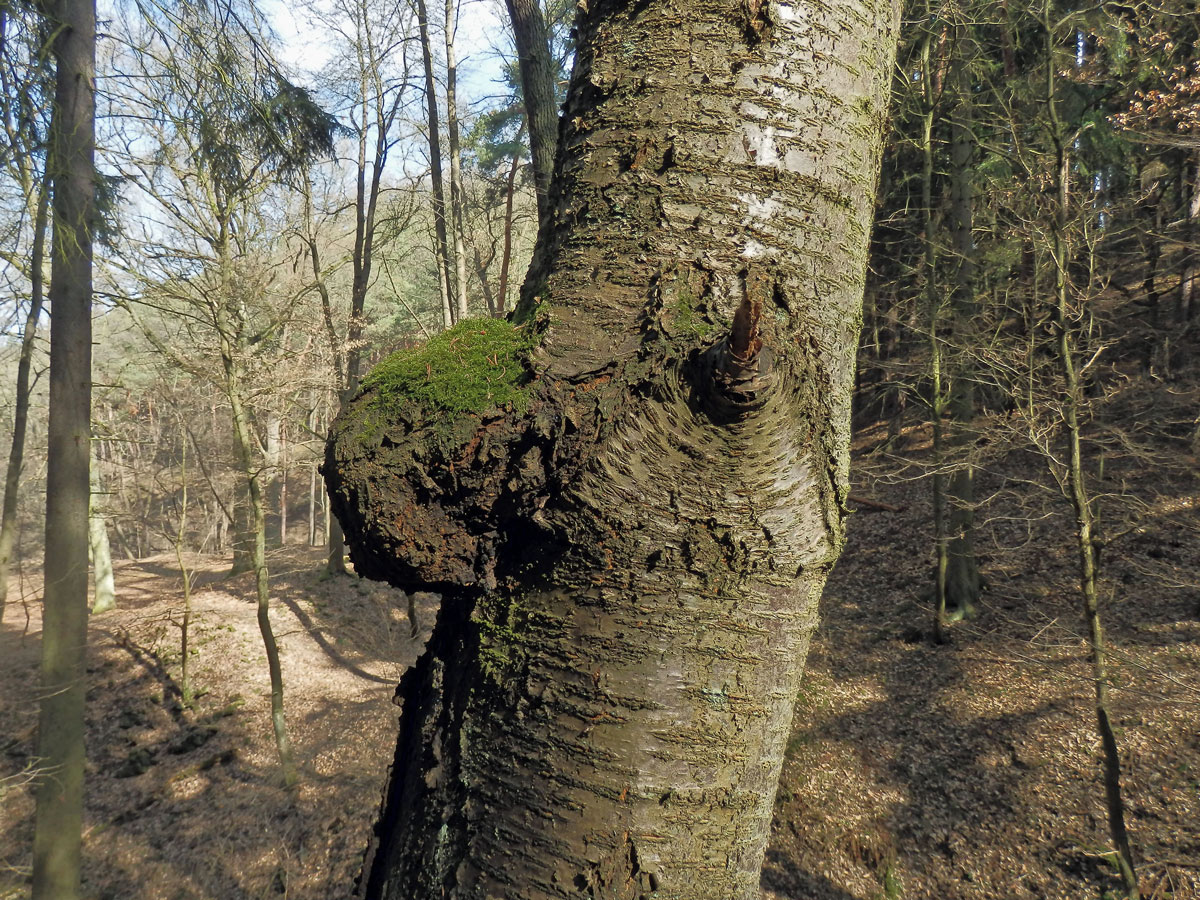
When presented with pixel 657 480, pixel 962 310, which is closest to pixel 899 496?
pixel 962 310

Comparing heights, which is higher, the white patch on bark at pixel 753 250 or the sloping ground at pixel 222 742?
the white patch on bark at pixel 753 250

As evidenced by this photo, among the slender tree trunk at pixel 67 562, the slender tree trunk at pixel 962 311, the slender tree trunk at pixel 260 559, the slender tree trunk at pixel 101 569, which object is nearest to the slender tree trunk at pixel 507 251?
the slender tree trunk at pixel 67 562

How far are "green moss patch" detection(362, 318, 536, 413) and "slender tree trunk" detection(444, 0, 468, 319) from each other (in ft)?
34.4

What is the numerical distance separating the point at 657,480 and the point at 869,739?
347 inches

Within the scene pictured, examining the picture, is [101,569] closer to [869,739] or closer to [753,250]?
[869,739]

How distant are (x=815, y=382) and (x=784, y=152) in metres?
0.29

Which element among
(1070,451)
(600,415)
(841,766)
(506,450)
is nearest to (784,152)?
(600,415)

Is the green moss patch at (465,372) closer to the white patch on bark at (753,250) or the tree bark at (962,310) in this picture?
the white patch on bark at (753,250)

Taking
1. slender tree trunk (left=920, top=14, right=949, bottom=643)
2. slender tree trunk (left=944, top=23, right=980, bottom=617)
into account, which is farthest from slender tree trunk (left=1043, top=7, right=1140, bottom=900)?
slender tree trunk (left=944, top=23, right=980, bottom=617)

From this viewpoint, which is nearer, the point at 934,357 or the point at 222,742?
the point at 934,357

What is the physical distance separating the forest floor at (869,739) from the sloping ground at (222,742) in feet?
0.11

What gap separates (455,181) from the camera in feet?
39.1

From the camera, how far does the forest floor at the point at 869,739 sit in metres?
6.56

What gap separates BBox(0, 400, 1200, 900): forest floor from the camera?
6.56 metres
